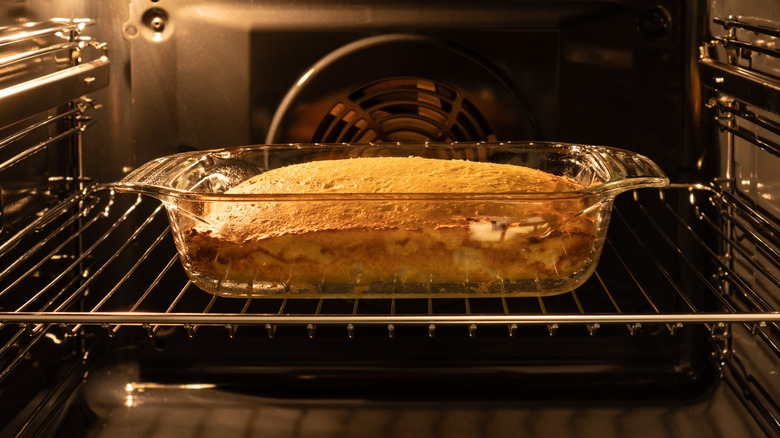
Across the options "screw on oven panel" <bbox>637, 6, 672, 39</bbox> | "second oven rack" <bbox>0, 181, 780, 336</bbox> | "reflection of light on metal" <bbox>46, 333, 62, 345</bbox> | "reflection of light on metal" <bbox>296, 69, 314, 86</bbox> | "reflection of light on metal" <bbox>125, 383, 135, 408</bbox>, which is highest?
"screw on oven panel" <bbox>637, 6, 672, 39</bbox>

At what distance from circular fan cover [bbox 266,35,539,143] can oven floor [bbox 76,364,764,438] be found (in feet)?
1.23

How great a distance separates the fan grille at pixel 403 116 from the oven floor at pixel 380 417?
38 centimetres

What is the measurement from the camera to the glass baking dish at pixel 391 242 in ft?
2.67

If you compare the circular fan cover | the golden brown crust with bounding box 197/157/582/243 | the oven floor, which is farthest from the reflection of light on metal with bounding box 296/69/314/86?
the oven floor

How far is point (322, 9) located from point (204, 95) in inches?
8.2

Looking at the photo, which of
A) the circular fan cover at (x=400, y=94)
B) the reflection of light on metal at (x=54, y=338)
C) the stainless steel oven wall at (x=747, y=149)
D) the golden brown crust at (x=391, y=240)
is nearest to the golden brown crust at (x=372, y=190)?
the golden brown crust at (x=391, y=240)

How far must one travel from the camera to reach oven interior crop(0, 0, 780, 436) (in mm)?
1018

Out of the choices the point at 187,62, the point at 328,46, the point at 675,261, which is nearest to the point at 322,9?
the point at 328,46

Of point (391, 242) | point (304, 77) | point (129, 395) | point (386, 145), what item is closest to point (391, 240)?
point (391, 242)

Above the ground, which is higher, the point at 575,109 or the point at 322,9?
the point at 322,9

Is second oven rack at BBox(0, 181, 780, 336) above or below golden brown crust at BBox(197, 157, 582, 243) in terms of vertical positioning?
below

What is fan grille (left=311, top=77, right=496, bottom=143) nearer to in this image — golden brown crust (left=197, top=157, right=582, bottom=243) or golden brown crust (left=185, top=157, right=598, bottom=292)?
golden brown crust (left=197, top=157, right=582, bottom=243)

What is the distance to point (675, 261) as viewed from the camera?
1.09 meters

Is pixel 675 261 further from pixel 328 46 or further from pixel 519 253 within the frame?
pixel 328 46
